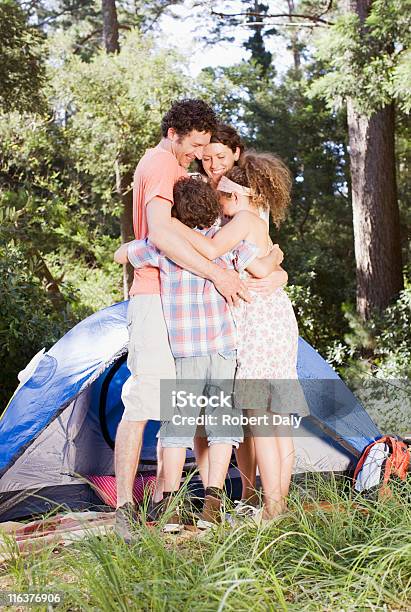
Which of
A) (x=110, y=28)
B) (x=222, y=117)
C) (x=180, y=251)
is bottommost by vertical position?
(x=180, y=251)

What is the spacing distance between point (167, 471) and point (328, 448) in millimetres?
1205

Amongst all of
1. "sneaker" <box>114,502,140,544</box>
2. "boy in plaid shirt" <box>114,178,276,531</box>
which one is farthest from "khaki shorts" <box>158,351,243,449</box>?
"sneaker" <box>114,502,140,544</box>

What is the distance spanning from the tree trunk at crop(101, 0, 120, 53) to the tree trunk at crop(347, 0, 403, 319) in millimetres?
4702

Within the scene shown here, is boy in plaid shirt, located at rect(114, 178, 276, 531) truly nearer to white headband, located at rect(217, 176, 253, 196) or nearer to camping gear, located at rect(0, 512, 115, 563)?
white headband, located at rect(217, 176, 253, 196)

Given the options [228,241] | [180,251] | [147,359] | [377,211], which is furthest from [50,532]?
[377,211]

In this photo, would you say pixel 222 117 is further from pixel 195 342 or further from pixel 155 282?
pixel 195 342

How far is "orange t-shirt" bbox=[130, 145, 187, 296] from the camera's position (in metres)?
3.01

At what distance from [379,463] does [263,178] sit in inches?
49.5

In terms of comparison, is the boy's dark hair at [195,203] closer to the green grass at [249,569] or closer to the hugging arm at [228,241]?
the hugging arm at [228,241]

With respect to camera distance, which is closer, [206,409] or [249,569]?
[249,569]

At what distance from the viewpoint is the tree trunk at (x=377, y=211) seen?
321 inches

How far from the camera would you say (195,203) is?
118 inches

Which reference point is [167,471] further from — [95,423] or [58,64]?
[58,64]

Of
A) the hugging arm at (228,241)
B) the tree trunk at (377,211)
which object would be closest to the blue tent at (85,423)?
the hugging arm at (228,241)
